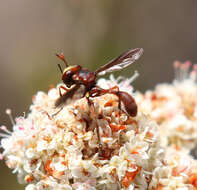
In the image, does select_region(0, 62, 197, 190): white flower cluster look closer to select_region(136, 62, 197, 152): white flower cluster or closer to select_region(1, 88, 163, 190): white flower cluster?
select_region(1, 88, 163, 190): white flower cluster

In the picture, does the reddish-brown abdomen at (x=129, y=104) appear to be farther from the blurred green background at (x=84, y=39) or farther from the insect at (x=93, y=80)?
the blurred green background at (x=84, y=39)

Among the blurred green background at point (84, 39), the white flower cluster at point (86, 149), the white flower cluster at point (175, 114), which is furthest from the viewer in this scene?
the blurred green background at point (84, 39)

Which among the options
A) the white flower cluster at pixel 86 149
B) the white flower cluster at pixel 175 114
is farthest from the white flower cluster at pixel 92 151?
the white flower cluster at pixel 175 114

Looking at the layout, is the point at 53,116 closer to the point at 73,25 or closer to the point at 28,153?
the point at 28,153

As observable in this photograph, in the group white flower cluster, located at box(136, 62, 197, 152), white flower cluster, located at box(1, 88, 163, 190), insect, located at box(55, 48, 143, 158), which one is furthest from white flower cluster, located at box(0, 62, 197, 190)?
white flower cluster, located at box(136, 62, 197, 152)

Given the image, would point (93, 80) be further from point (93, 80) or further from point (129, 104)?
point (129, 104)

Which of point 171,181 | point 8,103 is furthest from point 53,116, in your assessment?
point 8,103

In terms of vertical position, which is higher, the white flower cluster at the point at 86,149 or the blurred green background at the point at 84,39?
the blurred green background at the point at 84,39
